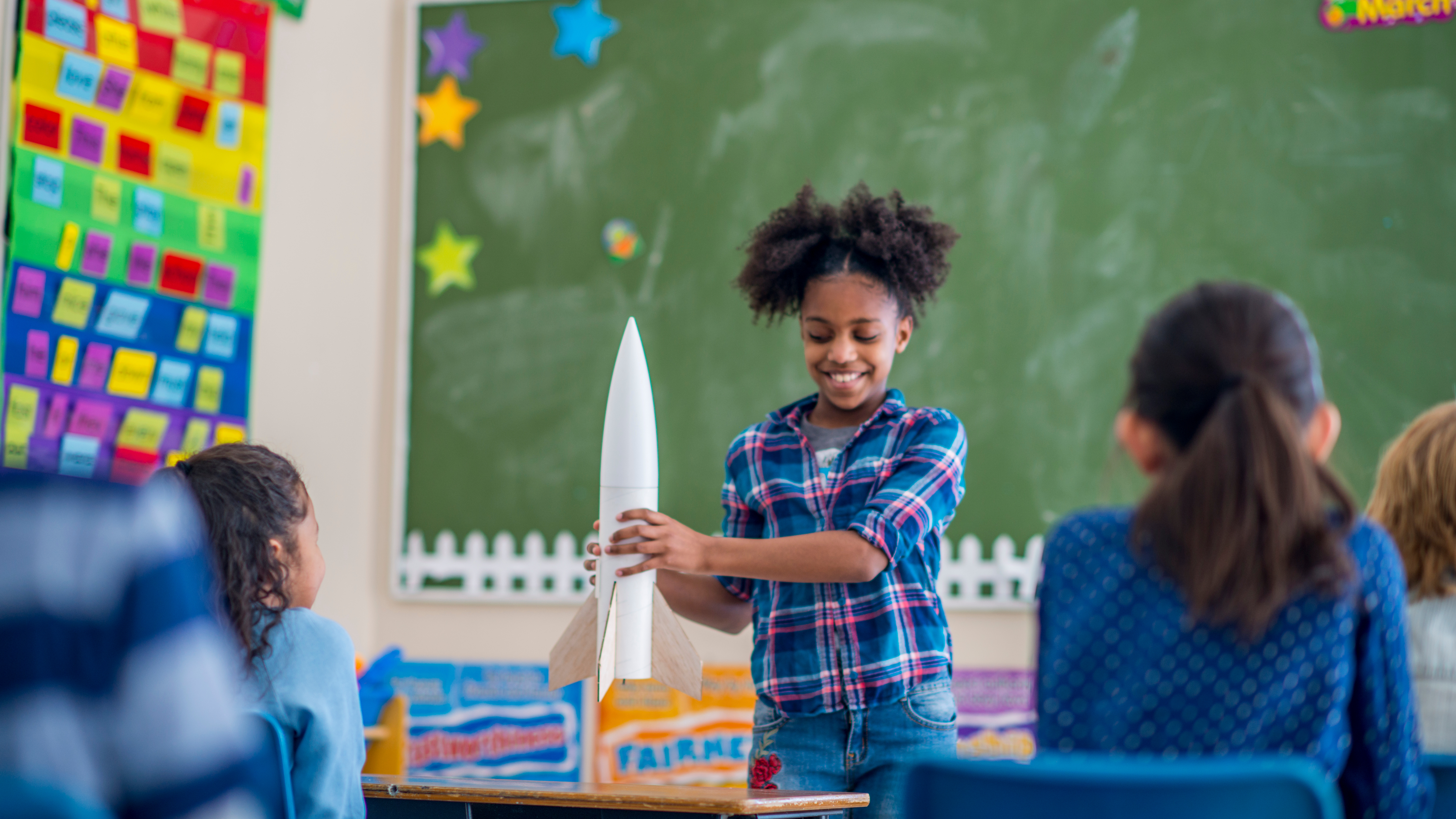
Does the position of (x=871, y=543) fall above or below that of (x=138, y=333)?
below

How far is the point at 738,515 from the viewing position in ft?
7.59

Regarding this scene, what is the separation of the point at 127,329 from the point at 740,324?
1.76 meters

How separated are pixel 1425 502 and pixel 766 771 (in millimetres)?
1139

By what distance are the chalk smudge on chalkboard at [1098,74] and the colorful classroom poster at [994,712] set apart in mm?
1664

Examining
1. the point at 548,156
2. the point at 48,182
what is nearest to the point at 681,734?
the point at 548,156

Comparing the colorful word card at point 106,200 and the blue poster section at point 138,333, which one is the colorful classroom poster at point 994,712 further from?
the colorful word card at point 106,200

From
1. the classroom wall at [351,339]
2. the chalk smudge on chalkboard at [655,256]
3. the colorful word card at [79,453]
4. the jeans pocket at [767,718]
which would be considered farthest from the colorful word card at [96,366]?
the jeans pocket at [767,718]

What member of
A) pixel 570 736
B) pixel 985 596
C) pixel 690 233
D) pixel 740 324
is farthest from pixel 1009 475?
pixel 570 736

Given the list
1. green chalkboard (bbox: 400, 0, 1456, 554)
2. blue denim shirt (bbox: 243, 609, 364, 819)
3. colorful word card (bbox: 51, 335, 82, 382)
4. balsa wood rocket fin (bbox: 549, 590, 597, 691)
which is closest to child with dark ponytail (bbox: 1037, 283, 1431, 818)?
blue denim shirt (bbox: 243, 609, 364, 819)

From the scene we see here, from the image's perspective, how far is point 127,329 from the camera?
297 centimetres

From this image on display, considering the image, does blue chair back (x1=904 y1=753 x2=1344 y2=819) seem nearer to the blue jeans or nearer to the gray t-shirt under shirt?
the blue jeans

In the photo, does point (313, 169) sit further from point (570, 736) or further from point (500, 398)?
point (570, 736)

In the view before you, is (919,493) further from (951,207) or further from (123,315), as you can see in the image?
(123,315)

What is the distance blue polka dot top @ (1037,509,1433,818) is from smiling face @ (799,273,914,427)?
0.97 meters
